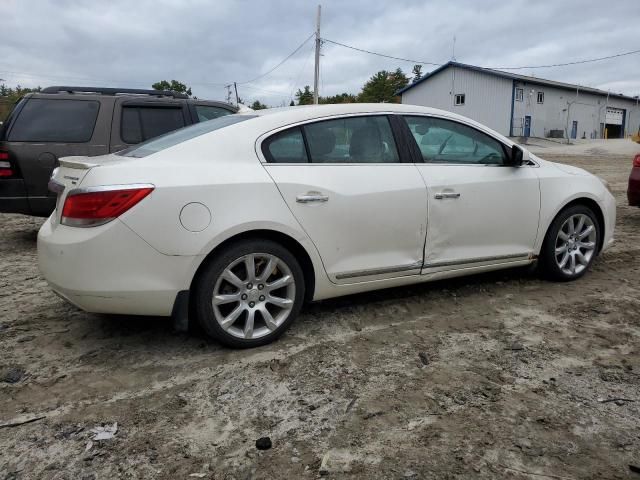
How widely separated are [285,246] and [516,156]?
2.13 meters

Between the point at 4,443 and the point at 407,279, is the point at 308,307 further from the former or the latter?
the point at 4,443

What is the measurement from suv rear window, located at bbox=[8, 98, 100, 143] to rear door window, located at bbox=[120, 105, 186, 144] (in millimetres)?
355

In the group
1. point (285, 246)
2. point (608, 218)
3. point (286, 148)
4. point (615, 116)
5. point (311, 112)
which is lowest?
point (285, 246)

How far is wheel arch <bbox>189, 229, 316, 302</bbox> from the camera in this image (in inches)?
121

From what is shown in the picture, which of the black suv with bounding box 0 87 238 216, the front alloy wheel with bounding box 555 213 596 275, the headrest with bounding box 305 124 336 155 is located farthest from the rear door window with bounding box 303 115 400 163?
the black suv with bounding box 0 87 238 216

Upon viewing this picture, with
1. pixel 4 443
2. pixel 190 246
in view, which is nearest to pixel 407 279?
pixel 190 246

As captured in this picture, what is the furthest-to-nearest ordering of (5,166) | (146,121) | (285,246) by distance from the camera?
(146,121) → (5,166) → (285,246)

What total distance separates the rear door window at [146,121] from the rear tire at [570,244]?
468 cm

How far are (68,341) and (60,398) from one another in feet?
2.56

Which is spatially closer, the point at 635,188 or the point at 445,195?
the point at 445,195

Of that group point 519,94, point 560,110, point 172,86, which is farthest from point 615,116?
point 172,86

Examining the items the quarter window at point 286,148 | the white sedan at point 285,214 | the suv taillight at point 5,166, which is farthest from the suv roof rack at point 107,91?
the quarter window at point 286,148

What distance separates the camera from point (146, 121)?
642 cm

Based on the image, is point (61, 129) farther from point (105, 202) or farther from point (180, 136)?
point (105, 202)
